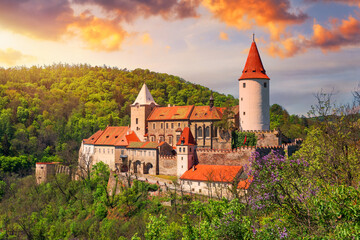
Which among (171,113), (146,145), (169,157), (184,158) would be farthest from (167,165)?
(171,113)

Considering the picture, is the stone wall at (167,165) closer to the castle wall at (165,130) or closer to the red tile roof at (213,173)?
the red tile roof at (213,173)

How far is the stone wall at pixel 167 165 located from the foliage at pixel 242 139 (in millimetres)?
8616

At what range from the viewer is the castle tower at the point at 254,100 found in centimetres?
4919

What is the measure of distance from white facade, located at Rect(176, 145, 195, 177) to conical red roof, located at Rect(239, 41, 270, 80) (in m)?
13.5

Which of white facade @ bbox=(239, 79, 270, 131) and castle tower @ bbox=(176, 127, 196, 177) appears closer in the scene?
castle tower @ bbox=(176, 127, 196, 177)

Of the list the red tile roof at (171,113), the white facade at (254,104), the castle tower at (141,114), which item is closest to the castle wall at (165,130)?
the red tile roof at (171,113)

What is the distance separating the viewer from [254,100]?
49500 millimetres

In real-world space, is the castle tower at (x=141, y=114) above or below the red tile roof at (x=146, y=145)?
above

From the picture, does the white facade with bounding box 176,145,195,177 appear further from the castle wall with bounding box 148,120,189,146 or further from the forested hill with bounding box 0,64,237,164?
the forested hill with bounding box 0,64,237,164

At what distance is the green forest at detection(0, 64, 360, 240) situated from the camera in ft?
48.0

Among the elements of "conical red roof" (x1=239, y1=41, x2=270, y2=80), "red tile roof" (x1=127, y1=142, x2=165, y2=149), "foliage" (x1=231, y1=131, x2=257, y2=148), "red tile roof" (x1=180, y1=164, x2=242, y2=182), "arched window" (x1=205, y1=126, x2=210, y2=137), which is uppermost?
"conical red roof" (x1=239, y1=41, x2=270, y2=80)

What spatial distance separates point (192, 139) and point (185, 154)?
2.84m

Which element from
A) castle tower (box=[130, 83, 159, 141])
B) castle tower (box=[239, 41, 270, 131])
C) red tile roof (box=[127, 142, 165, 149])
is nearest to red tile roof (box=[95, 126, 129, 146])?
castle tower (box=[130, 83, 159, 141])

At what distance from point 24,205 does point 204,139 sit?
31815 mm
